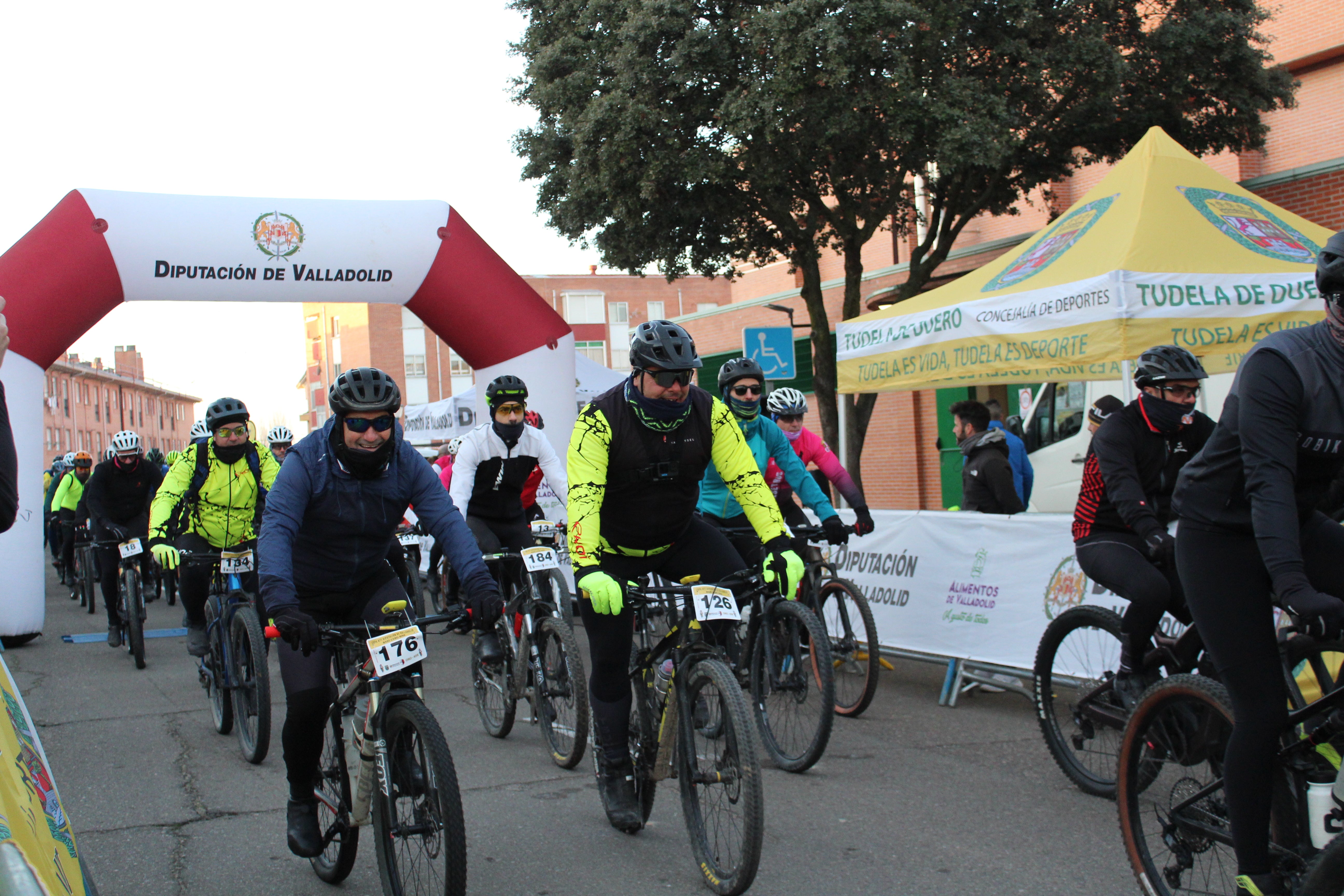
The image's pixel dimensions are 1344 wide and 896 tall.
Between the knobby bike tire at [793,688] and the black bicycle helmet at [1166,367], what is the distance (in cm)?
184

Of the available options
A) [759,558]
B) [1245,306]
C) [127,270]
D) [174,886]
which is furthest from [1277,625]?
[127,270]

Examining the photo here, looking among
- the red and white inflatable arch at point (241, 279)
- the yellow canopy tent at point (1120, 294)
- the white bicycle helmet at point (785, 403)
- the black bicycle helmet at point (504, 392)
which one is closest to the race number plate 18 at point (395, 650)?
the black bicycle helmet at point (504, 392)

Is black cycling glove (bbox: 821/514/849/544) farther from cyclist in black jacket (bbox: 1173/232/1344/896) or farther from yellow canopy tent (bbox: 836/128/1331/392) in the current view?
cyclist in black jacket (bbox: 1173/232/1344/896)

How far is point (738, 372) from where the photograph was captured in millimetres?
6812

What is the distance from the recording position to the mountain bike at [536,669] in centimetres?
574

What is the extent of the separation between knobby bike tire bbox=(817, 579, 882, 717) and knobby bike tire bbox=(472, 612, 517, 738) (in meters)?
1.81

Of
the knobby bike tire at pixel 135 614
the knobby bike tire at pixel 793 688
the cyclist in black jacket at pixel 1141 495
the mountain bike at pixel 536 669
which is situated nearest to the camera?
the cyclist in black jacket at pixel 1141 495

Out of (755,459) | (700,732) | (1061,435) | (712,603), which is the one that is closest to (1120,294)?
(755,459)

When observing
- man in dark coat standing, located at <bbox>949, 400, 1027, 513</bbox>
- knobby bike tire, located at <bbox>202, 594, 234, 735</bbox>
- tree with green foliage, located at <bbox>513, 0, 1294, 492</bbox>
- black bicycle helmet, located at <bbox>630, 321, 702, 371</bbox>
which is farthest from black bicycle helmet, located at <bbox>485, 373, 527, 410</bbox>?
tree with green foliage, located at <bbox>513, 0, 1294, 492</bbox>

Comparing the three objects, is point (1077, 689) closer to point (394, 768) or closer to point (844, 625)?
point (844, 625)

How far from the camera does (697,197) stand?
17047mm

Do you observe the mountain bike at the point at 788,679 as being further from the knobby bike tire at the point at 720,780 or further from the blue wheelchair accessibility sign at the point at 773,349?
the blue wheelchair accessibility sign at the point at 773,349

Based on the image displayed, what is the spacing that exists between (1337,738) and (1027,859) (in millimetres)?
1643

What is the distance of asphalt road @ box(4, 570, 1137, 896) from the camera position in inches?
165
